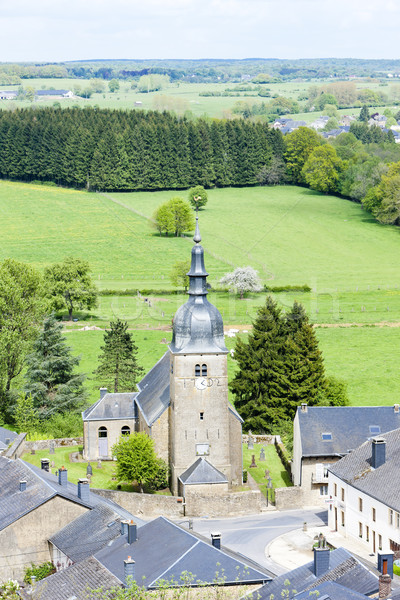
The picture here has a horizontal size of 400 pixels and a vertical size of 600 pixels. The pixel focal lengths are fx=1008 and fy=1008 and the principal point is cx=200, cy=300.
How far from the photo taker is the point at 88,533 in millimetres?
44344

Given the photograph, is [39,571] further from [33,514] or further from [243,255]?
[243,255]

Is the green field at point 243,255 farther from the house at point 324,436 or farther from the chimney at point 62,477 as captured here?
the chimney at point 62,477

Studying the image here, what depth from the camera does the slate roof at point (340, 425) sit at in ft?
194

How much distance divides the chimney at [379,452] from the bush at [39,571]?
17441 millimetres

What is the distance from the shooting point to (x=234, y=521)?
5516 centimetres

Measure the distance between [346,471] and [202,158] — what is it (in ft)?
429

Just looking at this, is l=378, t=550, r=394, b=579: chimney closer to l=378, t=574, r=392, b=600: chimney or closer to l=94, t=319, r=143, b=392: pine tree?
l=378, t=574, r=392, b=600: chimney

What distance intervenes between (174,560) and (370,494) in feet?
51.4

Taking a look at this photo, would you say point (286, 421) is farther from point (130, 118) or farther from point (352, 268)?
point (130, 118)

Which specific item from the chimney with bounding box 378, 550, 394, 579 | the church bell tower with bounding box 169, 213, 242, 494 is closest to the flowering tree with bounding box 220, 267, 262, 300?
the church bell tower with bounding box 169, 213, 242, 494

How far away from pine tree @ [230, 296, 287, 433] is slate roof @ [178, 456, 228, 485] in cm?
1382

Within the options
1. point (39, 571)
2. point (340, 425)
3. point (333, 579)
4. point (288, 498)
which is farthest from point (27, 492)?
point (340, 425)

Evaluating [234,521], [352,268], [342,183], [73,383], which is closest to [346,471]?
[234,521]

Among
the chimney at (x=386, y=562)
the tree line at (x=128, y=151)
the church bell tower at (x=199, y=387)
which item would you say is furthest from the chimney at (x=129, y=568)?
the tree line at (x=128, y=151)
